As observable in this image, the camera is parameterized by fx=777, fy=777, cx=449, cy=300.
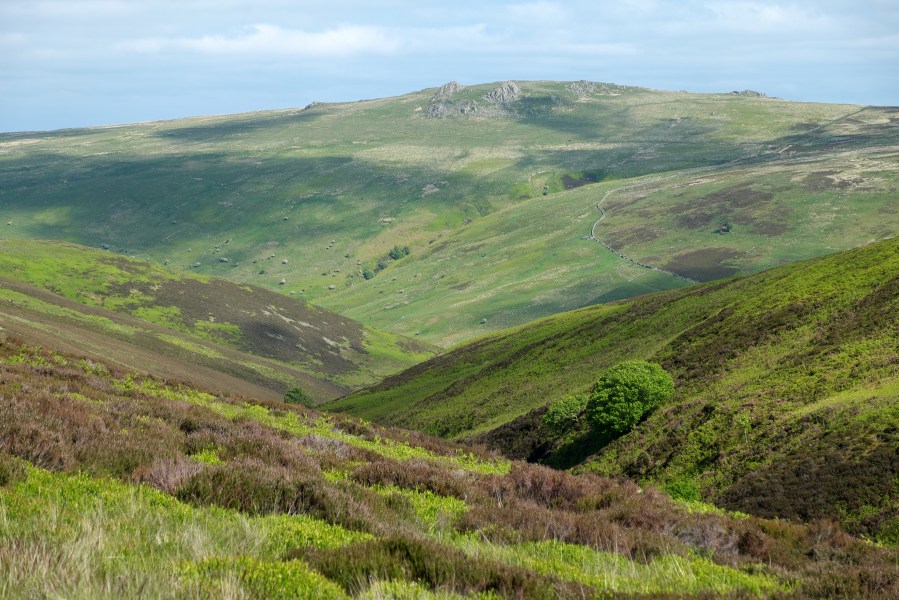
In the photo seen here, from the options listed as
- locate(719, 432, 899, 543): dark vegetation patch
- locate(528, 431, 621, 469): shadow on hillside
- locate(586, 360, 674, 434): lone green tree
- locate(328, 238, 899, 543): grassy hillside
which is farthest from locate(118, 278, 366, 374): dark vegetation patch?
locate(719, 432, 899, 543): dark vegetation patch

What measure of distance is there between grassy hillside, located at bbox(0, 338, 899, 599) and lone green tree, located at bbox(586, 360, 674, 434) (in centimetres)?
2160

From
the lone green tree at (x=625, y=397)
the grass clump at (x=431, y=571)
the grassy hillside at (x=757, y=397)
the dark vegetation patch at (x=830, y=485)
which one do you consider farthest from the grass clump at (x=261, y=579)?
the lone green tree at (x=625, y=397)

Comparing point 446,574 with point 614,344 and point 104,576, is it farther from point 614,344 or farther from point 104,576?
point 614,344

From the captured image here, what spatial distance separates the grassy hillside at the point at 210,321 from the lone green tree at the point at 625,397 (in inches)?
2686

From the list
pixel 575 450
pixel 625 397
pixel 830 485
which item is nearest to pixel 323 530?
pixel 830 485

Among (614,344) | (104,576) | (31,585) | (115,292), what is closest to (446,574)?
(104,576)

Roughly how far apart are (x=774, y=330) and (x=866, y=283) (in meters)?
6.13

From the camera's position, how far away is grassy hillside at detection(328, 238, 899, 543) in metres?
27.2

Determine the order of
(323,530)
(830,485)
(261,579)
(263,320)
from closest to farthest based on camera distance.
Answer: (261,579) < (323,530) < (830,485) < (263,320)

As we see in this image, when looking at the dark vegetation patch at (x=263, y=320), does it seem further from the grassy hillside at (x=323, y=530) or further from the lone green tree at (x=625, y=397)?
the grassy hillside at (x=323, y=530)

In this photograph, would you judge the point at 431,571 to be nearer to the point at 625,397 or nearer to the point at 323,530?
the point at 323,530

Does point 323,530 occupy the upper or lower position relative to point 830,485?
upper

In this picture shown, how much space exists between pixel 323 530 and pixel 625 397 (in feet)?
111

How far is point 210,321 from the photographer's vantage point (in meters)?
161
